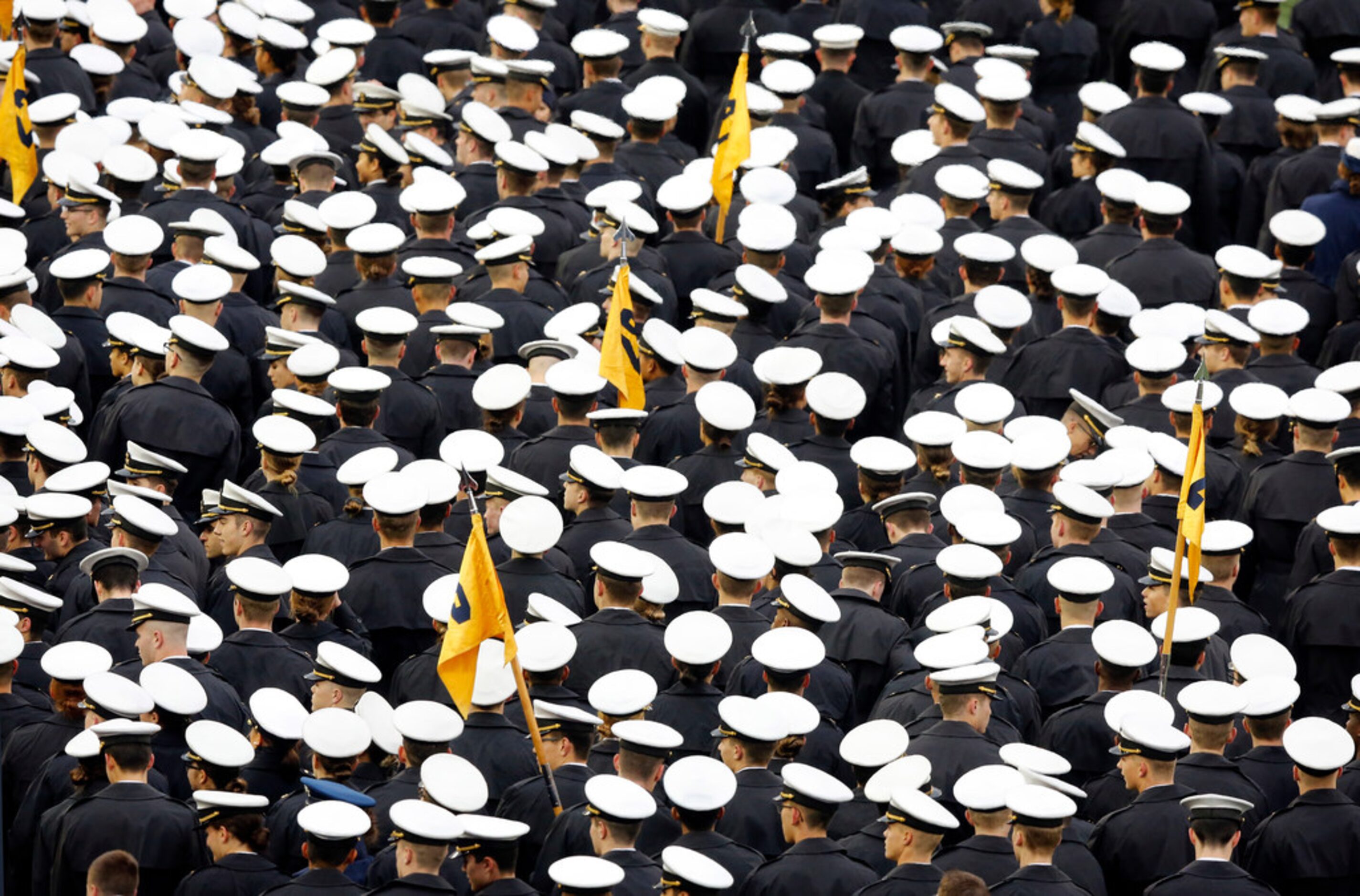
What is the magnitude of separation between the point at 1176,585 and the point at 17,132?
27.3 feet

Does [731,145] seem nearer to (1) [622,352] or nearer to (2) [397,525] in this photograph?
(1) [622,352]

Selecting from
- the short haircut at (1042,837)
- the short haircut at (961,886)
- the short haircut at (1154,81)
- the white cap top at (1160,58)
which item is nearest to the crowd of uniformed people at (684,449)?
the short haircut at (1042,837)

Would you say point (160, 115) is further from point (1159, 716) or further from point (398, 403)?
point (1159, 716)

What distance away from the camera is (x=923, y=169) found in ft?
58.2

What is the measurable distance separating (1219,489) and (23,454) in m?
6.14

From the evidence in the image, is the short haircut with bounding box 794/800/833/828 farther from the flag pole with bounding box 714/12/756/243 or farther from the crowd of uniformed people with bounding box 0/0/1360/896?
the flag pole with bounding box 714/12/756/243

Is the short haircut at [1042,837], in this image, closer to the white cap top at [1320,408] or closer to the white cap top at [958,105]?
the white cap top at [1320,408]

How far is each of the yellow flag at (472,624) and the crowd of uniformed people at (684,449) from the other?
0.16 metres

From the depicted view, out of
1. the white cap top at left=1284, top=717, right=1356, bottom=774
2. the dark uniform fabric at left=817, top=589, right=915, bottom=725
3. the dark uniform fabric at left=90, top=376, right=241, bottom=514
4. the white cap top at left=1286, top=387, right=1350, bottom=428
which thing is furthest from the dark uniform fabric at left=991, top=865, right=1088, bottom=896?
the dark uniform fabric at left=90, top=376, right=241, bottom=514

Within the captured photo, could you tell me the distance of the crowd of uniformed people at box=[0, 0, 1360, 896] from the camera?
11422mm

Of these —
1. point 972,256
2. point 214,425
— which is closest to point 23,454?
point 214,425

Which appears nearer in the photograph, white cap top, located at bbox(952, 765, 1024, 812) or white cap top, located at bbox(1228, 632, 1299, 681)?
white cap top, located at bbox(952, 765, 1024, 812)

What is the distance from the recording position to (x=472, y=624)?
467 inches

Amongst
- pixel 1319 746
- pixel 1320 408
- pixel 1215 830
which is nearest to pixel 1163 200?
pixel 1320 408
